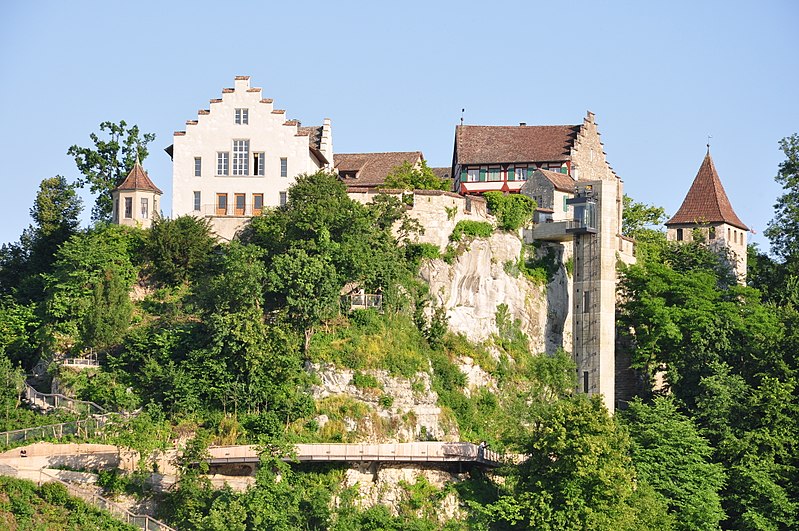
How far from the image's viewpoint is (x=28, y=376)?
7325 centimetres

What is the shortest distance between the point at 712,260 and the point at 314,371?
26238 mm

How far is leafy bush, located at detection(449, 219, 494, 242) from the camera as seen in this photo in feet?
254

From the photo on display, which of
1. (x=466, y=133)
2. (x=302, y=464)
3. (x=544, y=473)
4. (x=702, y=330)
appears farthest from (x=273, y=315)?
(x=466, y=133)

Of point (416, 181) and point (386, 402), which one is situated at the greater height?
point (416, 181)

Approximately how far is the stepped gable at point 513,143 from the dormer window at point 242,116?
16.4 m

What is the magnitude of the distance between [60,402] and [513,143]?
35893mm

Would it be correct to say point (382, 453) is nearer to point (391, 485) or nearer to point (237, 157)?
point (391, 485)

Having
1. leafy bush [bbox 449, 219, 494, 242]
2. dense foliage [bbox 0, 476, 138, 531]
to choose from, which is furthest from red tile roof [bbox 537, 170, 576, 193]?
dense foliage [bbox 0, 476, 138, 531]

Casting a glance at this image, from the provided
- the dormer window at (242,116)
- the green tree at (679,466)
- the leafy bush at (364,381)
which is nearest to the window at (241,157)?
the dormer window at (242,116)

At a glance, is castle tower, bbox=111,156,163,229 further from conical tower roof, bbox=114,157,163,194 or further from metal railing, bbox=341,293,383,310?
metal railing, bbox=341,293,383,310

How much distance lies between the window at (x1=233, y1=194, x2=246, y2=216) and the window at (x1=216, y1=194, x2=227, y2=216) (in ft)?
1.63

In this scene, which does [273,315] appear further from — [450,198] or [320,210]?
[450,198]

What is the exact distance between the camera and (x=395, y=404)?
6950 cm

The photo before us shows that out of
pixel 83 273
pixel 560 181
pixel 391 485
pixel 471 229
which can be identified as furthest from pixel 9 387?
pixel 560 181
